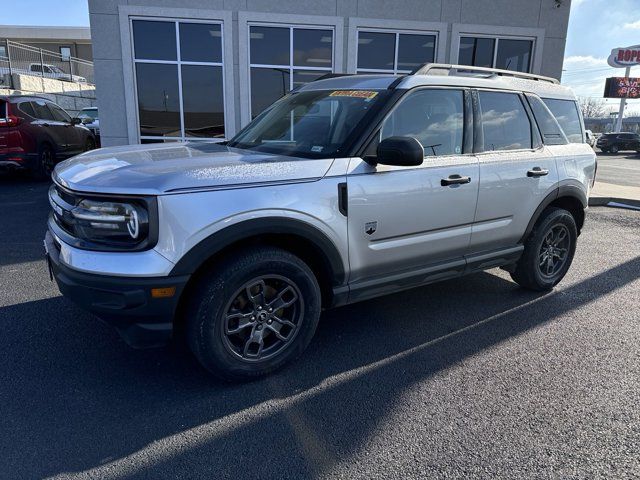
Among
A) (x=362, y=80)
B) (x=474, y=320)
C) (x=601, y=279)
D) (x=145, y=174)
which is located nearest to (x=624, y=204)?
(x=601, y=279)

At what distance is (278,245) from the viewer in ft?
10.4

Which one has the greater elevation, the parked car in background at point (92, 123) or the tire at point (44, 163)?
the parked car in background at point (92, 123)

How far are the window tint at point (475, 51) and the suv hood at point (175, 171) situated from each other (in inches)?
400

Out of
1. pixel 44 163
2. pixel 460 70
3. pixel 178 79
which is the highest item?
pixel 178 79

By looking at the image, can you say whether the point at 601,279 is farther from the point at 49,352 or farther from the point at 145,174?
the point at 49,352

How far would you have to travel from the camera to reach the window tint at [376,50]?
11.4m

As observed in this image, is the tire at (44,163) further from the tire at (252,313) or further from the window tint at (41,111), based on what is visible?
the tire at (252,313)

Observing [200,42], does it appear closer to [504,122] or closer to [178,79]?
[178,79]

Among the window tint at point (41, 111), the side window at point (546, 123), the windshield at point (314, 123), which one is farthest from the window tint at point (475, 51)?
the window tint at point (41, 111)

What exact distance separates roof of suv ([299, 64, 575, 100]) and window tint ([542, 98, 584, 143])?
59 millimetres

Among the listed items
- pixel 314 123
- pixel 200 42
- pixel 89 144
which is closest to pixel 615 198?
pixel 314 123

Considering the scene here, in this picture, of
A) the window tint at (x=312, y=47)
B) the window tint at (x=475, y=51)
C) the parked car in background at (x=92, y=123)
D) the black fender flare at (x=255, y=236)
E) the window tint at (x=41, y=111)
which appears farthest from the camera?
the parked car in background at (x=92, y=123)

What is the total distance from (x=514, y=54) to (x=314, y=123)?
10763 millimetres

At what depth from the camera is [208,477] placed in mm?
2285
